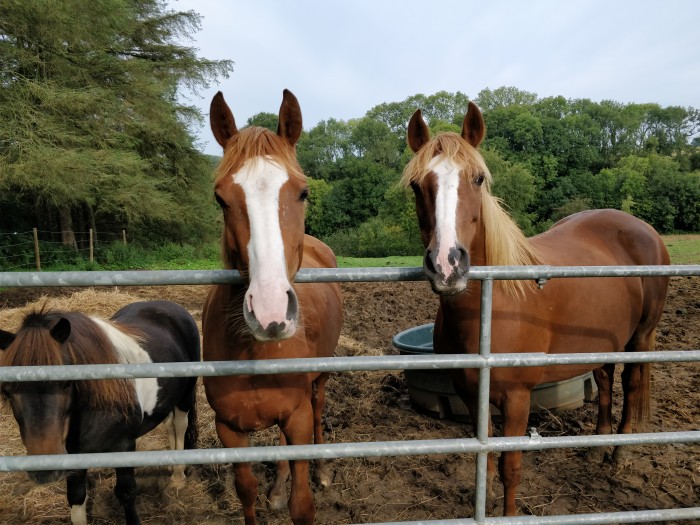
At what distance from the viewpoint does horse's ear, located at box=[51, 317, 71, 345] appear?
2.21 m

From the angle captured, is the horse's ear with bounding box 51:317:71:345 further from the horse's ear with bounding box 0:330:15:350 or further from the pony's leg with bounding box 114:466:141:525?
the pony's leg with bounding box 114:466:141:525

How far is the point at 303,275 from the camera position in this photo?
163 cm

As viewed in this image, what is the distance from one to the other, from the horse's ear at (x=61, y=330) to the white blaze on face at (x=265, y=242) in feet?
4.20

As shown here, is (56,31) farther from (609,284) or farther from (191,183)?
(609,284)

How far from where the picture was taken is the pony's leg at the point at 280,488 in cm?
300

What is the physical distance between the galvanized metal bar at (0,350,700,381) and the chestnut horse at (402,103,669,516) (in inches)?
12.4

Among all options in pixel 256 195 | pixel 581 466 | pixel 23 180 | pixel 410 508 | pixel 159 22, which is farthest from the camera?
pixel 159 22

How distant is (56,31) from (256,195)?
18488 mm

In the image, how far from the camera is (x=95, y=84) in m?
16.5

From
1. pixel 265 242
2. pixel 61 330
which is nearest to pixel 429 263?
pixel 265 242

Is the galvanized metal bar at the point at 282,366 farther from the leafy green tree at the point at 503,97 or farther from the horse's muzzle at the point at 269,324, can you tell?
the leafy green tree at the point at 503,97

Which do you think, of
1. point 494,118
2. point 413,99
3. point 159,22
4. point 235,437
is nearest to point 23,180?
point 159,22

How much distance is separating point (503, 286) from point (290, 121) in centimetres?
146

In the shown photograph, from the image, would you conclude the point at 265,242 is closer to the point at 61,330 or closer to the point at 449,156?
the point at 449,156
